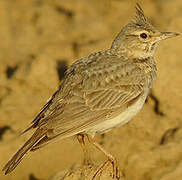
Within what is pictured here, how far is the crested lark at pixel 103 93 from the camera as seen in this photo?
6.29m

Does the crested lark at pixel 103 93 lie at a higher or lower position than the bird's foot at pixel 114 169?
higher

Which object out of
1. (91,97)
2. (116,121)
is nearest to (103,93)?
(91,97)

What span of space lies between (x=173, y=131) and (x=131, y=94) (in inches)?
92.1

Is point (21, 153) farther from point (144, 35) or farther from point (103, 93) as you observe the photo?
point (144, 35)

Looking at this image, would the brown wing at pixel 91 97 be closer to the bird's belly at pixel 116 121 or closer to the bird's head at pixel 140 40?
the bird's belly at pixel 116 121

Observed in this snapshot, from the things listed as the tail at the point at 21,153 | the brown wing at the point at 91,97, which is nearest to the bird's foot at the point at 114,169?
the brown wing at the point at 91,97

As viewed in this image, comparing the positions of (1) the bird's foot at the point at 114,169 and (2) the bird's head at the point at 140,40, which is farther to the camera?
(2) the bird's head at the point at 140,40

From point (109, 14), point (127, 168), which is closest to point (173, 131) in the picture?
point (127, 168)

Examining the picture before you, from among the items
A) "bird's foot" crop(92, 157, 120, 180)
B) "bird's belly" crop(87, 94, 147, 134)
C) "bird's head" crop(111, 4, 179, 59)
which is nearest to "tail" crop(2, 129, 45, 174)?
"bird's belly" crop(87, 94, 147, 134)

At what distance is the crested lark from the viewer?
248 inches

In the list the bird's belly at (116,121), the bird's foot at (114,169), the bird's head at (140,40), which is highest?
the bird's head at (140,40)

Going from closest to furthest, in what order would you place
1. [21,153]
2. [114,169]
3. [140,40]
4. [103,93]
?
1. [21,153]
2. [114,169]
3. [103,93]
4. [140,40]

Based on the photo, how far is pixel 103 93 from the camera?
677 cm

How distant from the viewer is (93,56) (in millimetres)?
7062
